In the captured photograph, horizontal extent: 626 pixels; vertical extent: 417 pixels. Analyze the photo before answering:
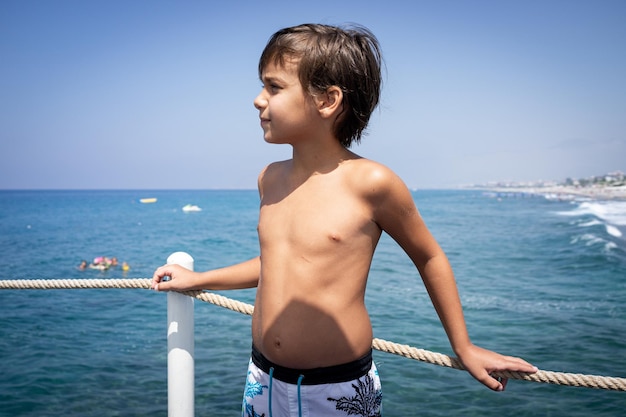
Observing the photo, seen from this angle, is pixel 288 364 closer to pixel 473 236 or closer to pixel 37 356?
pixel 37 356

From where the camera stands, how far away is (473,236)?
90.4 ft

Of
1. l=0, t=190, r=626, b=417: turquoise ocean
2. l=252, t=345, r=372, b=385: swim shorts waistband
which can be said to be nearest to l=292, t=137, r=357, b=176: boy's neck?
l=252, t=345, r=372, b=385: swim shorts waistband

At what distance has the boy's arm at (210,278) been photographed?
186 centimetres

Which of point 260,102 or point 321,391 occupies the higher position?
point 260,102

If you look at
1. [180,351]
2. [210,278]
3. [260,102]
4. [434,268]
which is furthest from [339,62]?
[180,351]

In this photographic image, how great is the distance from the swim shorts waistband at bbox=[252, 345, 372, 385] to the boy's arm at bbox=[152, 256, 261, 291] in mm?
474

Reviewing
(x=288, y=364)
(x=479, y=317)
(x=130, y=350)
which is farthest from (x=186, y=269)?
(x=479, y=317)

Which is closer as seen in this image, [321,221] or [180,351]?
[321,221]

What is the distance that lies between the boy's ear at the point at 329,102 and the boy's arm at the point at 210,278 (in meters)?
0.64

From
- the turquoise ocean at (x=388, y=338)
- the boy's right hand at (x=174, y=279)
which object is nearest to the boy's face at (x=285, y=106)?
the boy's right hand at (x=174, y=279)

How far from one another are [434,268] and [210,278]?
2.70 ft

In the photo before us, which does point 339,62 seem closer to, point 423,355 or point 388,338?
point 423,355

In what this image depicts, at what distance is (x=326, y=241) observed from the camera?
1.46 m

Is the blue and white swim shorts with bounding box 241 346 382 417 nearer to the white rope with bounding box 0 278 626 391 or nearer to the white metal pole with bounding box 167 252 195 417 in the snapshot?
the white rope with bounding box 0 278 626 391
